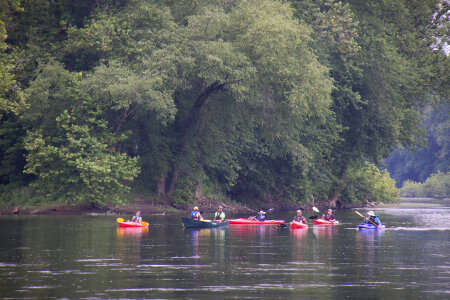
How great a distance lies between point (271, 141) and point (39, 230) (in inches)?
945

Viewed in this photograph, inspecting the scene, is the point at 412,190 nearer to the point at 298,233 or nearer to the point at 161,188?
the point at 161,188

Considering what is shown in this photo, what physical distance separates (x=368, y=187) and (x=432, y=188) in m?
57.4

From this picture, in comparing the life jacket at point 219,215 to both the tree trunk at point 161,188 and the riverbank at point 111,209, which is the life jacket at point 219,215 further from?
the tree trunk at point 161,188

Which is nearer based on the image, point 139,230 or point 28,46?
point 139,230

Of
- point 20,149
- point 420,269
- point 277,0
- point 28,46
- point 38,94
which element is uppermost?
point 277,0

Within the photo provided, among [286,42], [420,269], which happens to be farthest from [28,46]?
[420,269]

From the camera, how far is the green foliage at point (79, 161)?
161ft

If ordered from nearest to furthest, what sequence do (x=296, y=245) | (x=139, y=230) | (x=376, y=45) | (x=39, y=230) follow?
(x=296, y=245) < (x=39, y=230) < (x=139, y=230) < (x=376, y=45)

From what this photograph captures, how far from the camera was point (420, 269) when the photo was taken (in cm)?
2320

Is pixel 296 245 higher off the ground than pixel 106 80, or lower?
lower

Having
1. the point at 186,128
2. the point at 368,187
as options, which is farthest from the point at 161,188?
the point at 368,187

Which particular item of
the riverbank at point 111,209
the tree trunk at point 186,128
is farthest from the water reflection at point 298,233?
the riverbank at point 111,209

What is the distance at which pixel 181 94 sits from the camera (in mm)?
54562

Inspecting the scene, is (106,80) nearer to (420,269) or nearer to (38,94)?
(38,94)
